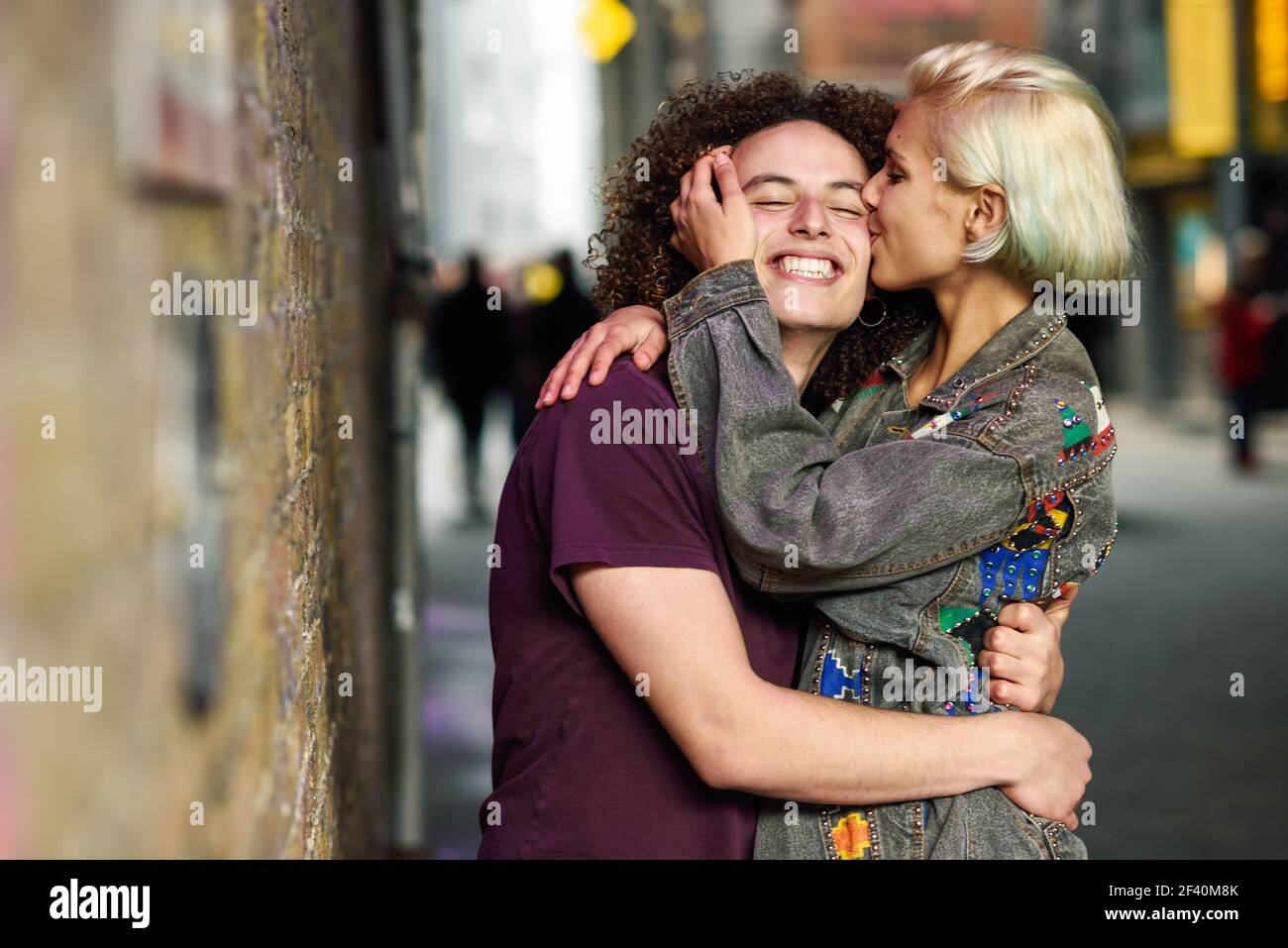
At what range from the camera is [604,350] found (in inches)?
79.0

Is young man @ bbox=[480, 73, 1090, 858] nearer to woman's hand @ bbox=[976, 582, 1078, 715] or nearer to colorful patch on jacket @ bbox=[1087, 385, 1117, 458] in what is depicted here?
woman's hand @ bbox=[976, 582, 1078, 715]

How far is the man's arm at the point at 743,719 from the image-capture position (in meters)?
1.81

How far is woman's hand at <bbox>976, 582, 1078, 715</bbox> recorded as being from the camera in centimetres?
200

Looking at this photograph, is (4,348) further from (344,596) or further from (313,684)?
(344,596)

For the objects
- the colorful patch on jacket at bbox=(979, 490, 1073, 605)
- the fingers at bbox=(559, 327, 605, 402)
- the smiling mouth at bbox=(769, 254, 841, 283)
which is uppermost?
the smiling mouth at bbox=(769, 254, 841, 283)

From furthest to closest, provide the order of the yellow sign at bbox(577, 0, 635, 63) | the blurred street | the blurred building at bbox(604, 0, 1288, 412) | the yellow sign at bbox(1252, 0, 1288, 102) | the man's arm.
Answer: the yellow sign at bbox(1252, 0, 1288, 102), the blurred building at bbox(604, 0, 1288, 412), the yellow sign at bbox(577, 0, 635, 63), the blurred street, the man's arm

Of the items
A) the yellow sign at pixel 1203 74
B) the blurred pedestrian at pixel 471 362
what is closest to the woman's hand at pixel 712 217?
the blurred pedestrian at pixel 471 362

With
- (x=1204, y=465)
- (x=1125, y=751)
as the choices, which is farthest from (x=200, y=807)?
(x=1204, y=465)

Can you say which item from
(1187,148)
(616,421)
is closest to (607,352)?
(616,421)

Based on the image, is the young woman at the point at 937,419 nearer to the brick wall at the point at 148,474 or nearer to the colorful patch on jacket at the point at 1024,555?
the colorful patch on jacket at the point at 1024,555

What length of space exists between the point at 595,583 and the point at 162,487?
2.61 ft

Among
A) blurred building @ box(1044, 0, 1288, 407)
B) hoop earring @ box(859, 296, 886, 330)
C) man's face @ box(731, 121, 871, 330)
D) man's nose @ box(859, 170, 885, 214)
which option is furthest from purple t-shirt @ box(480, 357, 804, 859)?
blurred building @ box(1044, 0, 1288, 407)

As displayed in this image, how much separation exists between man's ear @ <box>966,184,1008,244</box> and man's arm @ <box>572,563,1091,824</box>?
707mm

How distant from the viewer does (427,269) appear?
527 cm
